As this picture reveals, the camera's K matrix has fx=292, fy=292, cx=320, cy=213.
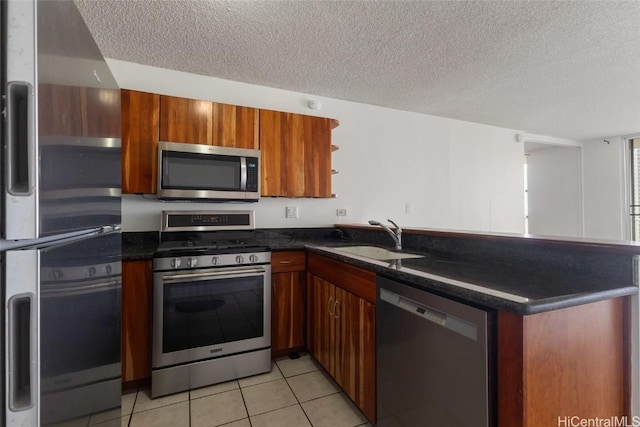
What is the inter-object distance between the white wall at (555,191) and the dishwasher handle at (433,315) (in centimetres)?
540

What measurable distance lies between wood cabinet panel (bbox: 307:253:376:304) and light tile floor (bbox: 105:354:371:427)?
2.33 ft

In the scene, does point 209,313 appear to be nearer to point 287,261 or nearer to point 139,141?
point 287,261

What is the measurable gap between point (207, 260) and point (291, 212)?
1.09 metres

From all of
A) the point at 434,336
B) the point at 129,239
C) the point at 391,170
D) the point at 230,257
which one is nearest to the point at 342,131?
the point at 391,170

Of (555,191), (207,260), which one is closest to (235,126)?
(207,260)

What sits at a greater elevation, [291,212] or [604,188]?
[604,188]

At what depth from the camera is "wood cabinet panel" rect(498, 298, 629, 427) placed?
861 millimetres

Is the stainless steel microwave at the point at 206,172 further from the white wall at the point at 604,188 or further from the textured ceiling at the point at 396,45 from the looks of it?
the white wall at the point at 604,188

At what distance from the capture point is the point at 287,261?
2.27 metres

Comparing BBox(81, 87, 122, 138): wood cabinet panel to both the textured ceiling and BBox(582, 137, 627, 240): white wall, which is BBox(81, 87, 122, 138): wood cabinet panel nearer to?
the textured ceiling

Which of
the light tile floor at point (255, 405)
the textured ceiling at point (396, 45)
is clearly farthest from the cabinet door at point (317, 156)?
the light tile floor at point (255, 405)

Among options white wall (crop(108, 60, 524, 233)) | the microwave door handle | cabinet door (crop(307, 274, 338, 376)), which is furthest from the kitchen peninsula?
white wall (crop(108, 60, 524, 233))

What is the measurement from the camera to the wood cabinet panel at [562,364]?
861mm

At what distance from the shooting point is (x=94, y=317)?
38.8 inches
